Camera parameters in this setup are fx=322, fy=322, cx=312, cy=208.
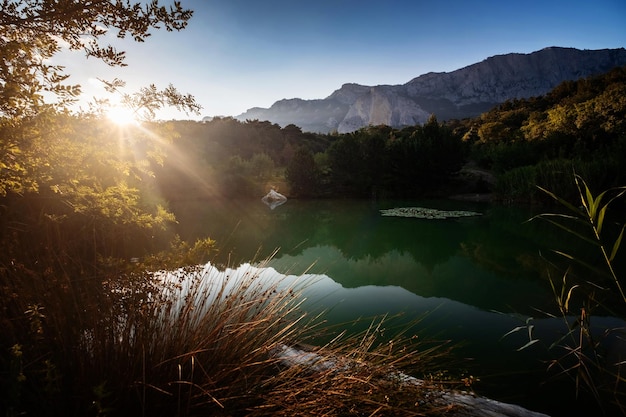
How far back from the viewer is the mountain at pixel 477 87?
12512 centimetres

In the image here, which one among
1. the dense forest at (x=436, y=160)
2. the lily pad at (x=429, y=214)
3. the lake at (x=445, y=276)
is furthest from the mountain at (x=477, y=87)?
the lake at (x=445, y=276)

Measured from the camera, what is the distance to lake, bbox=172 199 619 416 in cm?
348

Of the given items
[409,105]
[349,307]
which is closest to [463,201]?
[349,307]

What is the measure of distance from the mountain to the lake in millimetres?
113760

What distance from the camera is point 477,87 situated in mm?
134000

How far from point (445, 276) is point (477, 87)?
15174cm

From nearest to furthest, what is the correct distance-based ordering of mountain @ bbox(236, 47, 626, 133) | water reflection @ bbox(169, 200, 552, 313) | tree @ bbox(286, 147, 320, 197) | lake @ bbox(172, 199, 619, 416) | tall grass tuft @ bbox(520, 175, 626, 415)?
tall grass tuft @ bbox(520, 175, 626, 415), lake @ bbox(172, 199, 619, 416), water reflection @ bbox(169, 200, 552, 313), tree @ bbox(286, 147, 320, 197), mountain @ bbox(236, 47, 626, 133)

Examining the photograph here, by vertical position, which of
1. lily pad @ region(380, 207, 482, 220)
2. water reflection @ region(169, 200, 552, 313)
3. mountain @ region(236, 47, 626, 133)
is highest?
mountain @ region(236, 47, 626, 133)

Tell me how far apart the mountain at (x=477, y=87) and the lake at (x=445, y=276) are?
11376 centimetres

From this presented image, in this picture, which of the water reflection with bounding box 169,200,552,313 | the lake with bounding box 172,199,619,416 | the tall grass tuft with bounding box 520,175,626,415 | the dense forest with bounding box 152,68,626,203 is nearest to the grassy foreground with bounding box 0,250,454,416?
the tall grass tuft with bounding box 520,175,626,415

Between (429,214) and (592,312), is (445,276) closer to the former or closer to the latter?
(592,312)

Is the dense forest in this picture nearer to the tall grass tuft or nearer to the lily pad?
the lily pad

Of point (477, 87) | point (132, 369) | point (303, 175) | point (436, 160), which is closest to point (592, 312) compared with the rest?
point (132, 369)

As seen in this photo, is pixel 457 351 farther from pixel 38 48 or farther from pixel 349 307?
pixel 38 48
